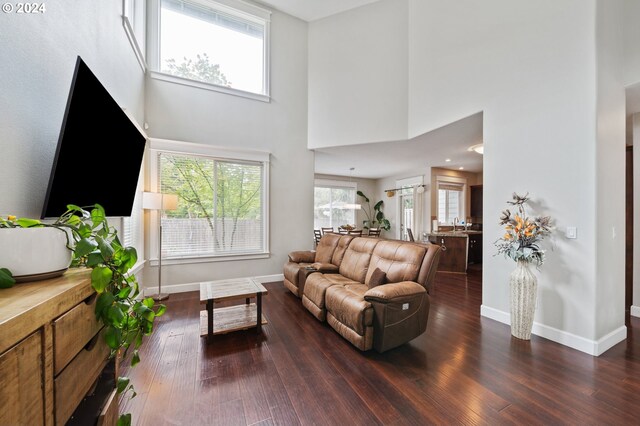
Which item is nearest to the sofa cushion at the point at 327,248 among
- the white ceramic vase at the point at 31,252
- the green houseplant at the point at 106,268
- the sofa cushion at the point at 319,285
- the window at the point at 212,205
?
the sofa cushion at the point at 319,285

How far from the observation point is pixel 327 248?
416 cm

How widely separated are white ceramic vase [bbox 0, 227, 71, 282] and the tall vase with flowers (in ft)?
11.3

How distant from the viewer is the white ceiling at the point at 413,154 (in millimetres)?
3996

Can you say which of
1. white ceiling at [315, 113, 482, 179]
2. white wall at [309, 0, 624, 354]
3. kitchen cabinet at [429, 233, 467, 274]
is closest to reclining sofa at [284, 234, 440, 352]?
white wall at [309, 0, 624, 354]

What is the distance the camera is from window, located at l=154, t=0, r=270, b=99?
13.4 feet

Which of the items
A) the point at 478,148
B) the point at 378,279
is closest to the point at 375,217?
the point at 478,148

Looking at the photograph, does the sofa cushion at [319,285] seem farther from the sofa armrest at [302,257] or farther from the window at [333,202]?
the window at [333,202]

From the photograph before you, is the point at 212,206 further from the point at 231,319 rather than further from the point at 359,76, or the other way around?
the point at 359,76

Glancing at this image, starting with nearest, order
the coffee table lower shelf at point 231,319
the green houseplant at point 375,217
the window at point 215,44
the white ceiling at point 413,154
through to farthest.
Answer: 1. the coffee table lower shelf at point 231,319
2. the white ceiling at point 413,154
3. the window at point 215,44
4. the green houseplant at point 375,217

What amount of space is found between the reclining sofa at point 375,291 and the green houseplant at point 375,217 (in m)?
5.29

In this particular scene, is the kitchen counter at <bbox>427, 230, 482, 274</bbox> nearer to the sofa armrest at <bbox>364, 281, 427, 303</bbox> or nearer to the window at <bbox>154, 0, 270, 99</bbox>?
the sofa armrest at <bbox>364, 281, 427, 303</bbox>

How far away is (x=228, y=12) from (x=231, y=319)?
5.13 m

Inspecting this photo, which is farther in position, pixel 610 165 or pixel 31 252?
pixel 610 165

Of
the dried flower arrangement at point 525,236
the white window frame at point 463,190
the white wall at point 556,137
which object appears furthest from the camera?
the white window frame at point 463,190
